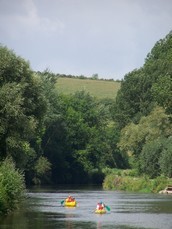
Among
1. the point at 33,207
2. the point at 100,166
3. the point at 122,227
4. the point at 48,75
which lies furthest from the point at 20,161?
the point at 48,75

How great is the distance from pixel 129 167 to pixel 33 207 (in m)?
97.6

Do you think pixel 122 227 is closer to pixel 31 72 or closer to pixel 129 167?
pixel 31 72

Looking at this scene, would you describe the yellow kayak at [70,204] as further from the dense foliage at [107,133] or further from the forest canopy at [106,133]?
the forest canopy at [106,133]

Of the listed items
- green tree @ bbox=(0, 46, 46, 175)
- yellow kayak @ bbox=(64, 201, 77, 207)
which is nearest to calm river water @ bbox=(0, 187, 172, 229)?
yellow kayak @ bbox=(64, 201, 77, 207)

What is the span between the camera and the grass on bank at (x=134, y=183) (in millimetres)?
97181

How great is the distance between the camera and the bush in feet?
157

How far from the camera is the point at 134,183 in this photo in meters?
107

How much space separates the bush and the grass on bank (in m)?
45.3

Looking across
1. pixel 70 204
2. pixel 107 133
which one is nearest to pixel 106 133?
pixel 107 133

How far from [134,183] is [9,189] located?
191 ft

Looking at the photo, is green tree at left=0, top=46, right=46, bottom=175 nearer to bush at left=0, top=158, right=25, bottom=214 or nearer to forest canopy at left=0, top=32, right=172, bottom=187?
bush at left=0, top=158, right=25, bottom=214

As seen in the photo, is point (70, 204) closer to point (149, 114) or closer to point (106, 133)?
point (149, 114)

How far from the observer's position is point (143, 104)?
12875 cm

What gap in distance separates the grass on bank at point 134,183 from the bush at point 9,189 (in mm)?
45335
